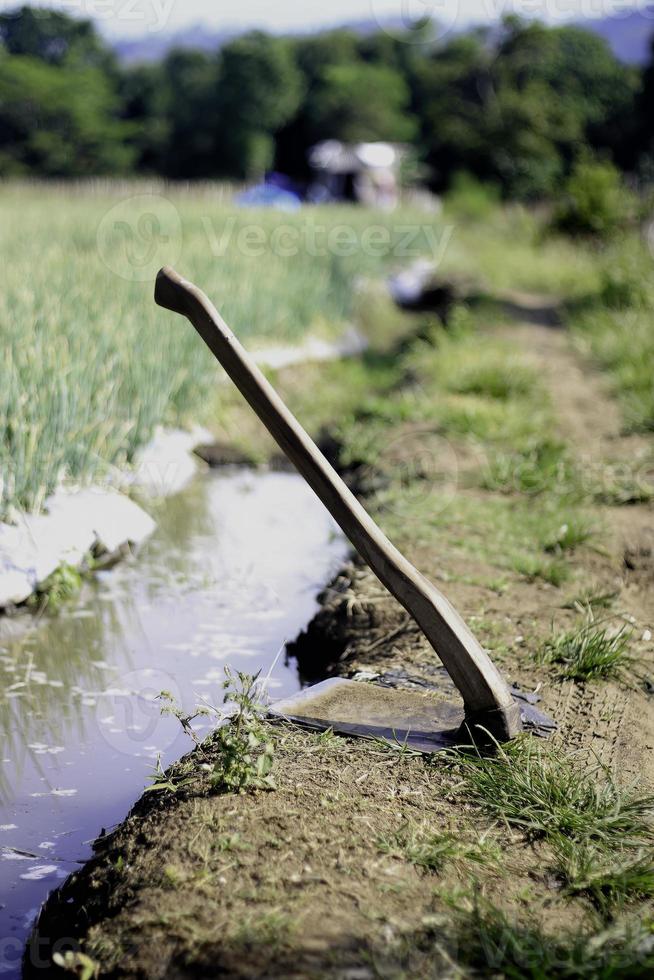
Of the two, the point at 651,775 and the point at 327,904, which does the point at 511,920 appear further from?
the point at 651,775

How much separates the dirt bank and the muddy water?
199mm

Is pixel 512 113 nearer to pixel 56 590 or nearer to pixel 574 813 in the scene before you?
pixel 56 590

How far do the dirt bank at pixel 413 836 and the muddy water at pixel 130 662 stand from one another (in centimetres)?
20

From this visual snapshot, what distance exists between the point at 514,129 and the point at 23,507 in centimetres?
2391

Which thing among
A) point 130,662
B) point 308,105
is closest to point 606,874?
point 130,662

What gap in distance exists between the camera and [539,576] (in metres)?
3.62

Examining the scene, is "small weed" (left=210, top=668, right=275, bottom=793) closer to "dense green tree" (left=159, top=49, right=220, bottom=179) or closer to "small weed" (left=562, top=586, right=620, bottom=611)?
"small weed" (left=562, top=586, right=620, bottom=611)

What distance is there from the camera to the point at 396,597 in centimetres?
236

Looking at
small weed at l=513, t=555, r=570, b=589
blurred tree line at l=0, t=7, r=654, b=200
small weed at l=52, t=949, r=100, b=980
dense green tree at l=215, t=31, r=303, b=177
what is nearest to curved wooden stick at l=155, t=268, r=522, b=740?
small weed at l=52, t=949, r=100, b=980

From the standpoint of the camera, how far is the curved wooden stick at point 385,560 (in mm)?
2299

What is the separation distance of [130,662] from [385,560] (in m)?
1.41

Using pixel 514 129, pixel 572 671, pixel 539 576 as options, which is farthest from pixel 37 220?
pixel 514 129

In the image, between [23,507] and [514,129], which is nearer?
[23,507]

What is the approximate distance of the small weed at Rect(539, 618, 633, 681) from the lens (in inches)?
111
